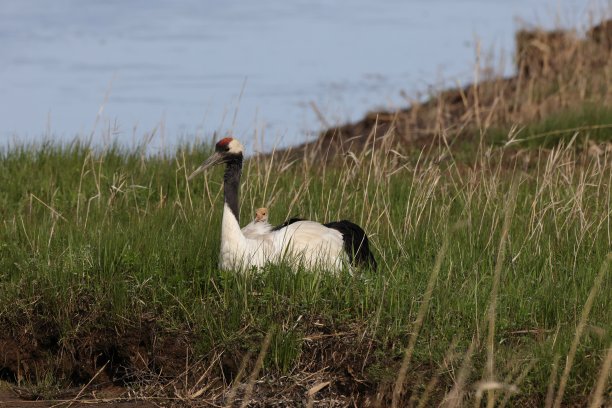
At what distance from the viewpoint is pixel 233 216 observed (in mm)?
6973

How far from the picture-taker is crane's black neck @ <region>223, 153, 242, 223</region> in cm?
711

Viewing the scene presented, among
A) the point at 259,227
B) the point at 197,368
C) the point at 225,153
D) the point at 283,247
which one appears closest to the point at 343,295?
the point at 283,247

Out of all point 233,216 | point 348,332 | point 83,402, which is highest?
point 233,216

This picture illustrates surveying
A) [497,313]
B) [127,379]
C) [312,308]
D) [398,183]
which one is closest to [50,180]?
[398,183]

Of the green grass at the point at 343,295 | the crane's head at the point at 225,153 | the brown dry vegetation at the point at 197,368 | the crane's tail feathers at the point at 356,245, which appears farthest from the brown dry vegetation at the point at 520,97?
the brown dry vegetation at the point at 197,368

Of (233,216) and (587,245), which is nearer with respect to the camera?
(233,216)

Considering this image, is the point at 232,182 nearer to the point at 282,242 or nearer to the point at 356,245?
the point at 282,242

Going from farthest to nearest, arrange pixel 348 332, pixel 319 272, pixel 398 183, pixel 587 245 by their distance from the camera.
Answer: pixel 398 183 < pixel 587 245 < pixel 319 272 < pixel 348 332

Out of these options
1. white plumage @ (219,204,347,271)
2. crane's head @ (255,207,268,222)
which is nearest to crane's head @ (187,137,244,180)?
crane's head @ (255,207,268,222)

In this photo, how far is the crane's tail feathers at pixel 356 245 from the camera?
7277 millimetres

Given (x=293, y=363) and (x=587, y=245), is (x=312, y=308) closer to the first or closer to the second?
(x=293, y=363)

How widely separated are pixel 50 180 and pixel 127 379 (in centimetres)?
411

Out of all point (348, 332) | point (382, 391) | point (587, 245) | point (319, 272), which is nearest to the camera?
point (382, 391)

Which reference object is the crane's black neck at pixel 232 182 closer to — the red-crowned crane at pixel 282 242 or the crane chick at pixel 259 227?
the red-crowned crane at pixel 282 242
